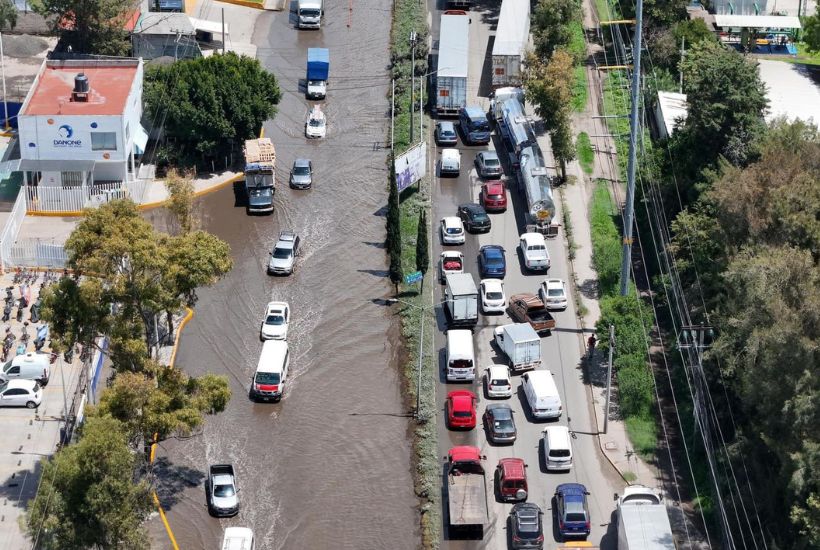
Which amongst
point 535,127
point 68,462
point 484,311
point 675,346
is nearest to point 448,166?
point 535,127

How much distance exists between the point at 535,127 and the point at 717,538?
114 ft

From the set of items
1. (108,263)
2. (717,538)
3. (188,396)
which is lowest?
(717,538)

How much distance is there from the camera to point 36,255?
79938 millimetres

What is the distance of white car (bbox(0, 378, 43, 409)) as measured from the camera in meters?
70.1

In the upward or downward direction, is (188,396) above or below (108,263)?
below

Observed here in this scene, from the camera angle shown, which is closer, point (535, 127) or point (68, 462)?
point (68, 462)

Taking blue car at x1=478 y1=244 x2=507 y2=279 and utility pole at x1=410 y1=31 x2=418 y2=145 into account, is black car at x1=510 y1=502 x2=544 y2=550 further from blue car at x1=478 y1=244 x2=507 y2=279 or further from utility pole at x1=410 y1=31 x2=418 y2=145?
utility pole at x1=410 y1=31 x2=418 y2=145

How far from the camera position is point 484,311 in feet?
254

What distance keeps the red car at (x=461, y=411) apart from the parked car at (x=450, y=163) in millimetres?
21211

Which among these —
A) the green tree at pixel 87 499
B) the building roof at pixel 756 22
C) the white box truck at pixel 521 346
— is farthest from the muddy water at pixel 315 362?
the building roof at pixel 756 22

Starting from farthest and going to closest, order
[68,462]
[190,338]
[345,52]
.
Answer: [345,52] → [190,338] → [68,462]

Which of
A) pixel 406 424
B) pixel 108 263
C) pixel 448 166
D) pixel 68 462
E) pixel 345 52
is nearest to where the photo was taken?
pixel 68 462

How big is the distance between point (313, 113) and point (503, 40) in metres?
12.8

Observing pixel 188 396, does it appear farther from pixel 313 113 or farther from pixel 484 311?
pixel 313 113
